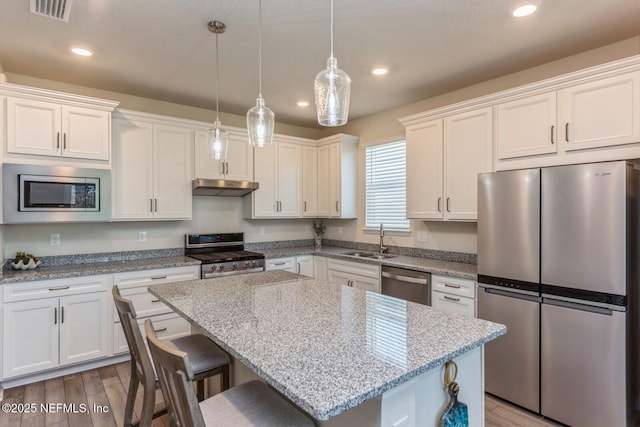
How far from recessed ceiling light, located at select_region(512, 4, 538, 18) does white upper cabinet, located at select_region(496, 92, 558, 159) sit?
2.23ft

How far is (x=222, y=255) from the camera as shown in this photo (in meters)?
4.10

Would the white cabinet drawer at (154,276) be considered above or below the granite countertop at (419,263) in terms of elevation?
below

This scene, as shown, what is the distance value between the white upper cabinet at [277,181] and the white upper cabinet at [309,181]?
2.7 inches

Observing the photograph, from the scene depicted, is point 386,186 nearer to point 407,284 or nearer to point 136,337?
point 407,284

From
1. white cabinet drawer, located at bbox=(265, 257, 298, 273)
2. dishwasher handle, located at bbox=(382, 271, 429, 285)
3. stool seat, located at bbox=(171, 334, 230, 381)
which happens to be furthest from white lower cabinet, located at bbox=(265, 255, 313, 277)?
stool seat, located at bbox=(171, 334, 230, 381)

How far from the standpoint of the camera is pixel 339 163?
473cm

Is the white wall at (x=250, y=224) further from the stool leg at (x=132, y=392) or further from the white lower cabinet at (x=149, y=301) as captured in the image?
the stool leg at (x=132, y=392)

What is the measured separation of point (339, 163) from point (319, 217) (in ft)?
2.85

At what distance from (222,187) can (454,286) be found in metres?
2.67

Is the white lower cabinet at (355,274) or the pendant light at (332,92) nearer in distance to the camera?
the pendant light at (332,92)

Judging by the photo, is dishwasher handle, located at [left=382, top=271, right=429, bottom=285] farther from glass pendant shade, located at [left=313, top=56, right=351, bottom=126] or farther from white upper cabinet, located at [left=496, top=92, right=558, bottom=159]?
glass pendant shade, located at [left=313, top=56, right=351, bottom=126]

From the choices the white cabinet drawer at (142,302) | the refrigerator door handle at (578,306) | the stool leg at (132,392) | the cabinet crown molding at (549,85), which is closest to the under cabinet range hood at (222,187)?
the white cabinet drawer at (142,302)

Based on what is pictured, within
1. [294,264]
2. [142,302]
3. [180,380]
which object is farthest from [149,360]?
[294,264]

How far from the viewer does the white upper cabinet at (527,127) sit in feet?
8.71
